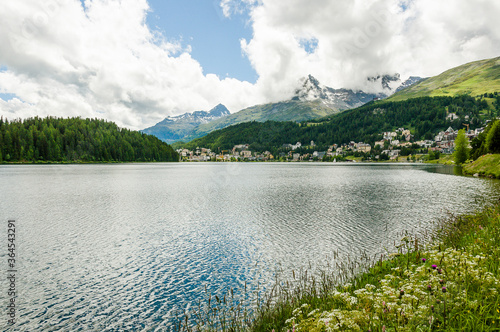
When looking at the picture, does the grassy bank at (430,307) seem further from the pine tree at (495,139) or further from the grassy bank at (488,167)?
the pine tree at (495,139)

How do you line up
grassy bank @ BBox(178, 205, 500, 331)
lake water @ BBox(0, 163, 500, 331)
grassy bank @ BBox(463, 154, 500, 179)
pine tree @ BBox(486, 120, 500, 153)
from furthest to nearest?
1. pine tree @ BBox(486, 120, 500, 153)
2. grassy bank @ BBox(463, 154, 500, 179)
3. lake water @ BBox(0, 163, 500, 331)
4. grassy bank @ BBox(178, 205, 500, 331)

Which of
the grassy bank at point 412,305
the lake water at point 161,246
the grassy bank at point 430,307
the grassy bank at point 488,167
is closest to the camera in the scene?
the grassy bank at point 430,307

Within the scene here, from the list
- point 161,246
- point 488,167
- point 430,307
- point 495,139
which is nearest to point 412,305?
point 430,307

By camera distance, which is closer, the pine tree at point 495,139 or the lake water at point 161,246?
the lake water at point 161,246

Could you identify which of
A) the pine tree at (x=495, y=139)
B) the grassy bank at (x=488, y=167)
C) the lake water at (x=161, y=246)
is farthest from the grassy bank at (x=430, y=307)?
the pine tree at (x=495, y=139)

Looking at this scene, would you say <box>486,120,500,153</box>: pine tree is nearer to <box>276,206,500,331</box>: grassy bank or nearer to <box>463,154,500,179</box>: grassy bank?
<box>463,154,500,179</box>: grassy bank

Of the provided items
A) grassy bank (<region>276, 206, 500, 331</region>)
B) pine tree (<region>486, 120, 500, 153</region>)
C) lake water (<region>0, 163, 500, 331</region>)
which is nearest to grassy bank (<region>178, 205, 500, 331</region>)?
grassy bank (<region>276, 206, 500, 331</region>)

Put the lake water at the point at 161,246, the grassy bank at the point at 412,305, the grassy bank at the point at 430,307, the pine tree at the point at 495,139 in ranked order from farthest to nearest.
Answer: the pine tree at the point at 495,139
the lake water at the point at 161,246
the grassy bank at the point at 412,305
the grassy bank at the point at 430,307

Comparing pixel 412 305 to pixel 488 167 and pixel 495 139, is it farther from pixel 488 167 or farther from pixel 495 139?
pixel 495 139

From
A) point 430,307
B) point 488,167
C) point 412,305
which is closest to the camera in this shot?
point 430,307

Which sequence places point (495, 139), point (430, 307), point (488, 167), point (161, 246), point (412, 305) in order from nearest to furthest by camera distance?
point (430, 307) → point (412, 305) → point (161, 246) → point (488, 167) → point (495, 139)

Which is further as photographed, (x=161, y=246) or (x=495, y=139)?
(x=495, y=139)

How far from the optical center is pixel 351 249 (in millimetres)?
21875

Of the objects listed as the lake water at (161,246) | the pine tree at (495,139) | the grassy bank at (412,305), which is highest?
the pine tree at (495,139)
